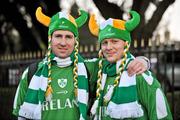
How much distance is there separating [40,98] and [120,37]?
3.30 feet

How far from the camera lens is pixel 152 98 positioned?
14.9 ft

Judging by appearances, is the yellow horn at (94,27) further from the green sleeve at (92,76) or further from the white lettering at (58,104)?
the white lettering at (58,104)

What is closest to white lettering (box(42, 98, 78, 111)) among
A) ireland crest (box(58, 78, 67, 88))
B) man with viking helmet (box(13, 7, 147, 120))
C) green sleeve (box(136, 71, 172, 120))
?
man with viking helmet (box(13, 7, 147, 120))

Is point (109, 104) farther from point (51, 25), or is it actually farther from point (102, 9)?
point (102, 9)

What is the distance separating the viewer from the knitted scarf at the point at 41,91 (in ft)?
15.9

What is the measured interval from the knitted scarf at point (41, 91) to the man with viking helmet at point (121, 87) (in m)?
0.14

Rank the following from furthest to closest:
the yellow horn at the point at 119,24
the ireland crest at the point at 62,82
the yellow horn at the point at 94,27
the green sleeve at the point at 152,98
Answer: the yellow horn at the point at 94,27, the ireland crest at the point at 62,82, the yellow horn at the point at 119,24, the green sleeve at the point at 152,98

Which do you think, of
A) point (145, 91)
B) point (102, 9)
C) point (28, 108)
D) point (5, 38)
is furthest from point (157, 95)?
point (5, 38)

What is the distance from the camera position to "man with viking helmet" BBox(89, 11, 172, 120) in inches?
179

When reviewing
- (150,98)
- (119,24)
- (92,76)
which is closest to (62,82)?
(92,76)

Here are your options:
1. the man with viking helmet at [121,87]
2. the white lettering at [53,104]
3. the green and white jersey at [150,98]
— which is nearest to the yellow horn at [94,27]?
the man with viking helmet at [121,87]

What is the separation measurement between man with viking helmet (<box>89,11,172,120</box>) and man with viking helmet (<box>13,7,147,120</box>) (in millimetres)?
198

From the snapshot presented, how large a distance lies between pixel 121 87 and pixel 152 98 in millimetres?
308

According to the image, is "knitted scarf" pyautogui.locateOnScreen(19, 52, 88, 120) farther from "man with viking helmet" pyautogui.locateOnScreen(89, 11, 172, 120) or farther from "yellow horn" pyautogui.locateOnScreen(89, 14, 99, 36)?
"yellow horn" pyautogui.locateOnScreen(89, 14, 99, 36)
